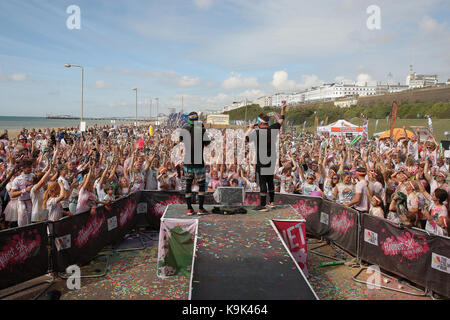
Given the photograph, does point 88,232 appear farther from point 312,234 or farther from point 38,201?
point 312,234

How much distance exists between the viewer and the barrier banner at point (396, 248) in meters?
5.16

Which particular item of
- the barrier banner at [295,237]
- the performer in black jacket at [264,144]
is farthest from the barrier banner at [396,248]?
the performer in black jacket at [264,144]

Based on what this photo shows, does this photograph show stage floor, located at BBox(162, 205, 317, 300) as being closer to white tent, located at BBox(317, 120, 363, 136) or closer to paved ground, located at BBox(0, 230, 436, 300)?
paved ground, located at BBox(0, 230, 436, 300)

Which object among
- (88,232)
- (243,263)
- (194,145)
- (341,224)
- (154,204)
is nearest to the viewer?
(243,263)

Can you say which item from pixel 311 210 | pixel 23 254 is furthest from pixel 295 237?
pixel 23 254

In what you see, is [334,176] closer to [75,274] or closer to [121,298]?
[121,298]

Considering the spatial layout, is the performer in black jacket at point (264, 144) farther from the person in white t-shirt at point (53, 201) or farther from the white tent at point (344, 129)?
the white tent at point (344, 129)

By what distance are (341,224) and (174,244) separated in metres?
4.16

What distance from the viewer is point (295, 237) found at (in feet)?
19.4

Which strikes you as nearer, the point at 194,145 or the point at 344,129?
the point at 194,145

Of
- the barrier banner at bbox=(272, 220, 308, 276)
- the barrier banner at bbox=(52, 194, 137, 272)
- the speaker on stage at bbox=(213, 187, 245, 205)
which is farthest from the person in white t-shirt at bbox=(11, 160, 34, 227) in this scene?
the barrier banner at bbox=(272, 220, 308, 276)

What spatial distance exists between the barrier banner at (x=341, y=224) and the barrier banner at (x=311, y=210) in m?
0.12

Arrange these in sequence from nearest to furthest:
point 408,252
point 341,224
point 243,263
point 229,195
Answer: point 243,263 < point 408,252 < point 229,195 < point 341,224

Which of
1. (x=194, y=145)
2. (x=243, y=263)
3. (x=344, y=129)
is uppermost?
(x=344, y=129)
